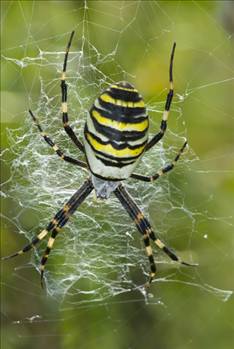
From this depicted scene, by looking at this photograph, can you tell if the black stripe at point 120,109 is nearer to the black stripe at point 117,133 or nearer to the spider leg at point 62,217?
the black stripe at point 117,133

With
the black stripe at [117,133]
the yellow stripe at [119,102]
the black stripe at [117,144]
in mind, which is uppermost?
the yellow stripe at [119,102]

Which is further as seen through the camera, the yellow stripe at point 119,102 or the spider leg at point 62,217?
the spider leg at point 62,217

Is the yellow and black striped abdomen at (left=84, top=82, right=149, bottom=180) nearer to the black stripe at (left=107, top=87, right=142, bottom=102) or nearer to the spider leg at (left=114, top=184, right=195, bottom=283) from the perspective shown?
the black stripe at (left=107, top=87, right=142, bottom=102)

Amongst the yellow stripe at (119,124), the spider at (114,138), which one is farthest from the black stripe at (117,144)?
the yellow stripe at (119,124)

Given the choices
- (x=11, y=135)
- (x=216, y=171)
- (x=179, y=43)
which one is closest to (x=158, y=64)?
(x=179, y=43)

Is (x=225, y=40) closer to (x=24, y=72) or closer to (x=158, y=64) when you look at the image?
(x=158, y=64)

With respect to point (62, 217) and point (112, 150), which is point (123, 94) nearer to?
point (112, 150)

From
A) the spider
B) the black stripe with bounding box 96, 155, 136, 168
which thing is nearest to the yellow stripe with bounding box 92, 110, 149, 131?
the spider

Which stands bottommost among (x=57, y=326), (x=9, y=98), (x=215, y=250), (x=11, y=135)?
(x=57, y=326)
